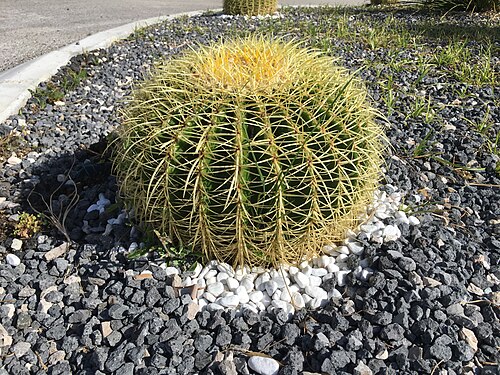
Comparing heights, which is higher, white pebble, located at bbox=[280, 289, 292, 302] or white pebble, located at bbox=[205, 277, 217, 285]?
white pebble, located at bbox=[205, 277, 217, 285]

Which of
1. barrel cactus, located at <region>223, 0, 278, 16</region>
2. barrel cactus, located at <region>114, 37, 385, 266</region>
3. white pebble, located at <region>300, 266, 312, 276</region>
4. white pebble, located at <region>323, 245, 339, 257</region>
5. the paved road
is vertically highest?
barrel cactus, located at <region>114, 37, 385, 266</region>

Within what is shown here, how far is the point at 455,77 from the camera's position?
457cm

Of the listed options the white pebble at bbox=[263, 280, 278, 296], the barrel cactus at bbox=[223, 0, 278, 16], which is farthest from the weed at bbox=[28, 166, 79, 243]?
the barrel cactus at bbox=[223, 0, 278, 16]

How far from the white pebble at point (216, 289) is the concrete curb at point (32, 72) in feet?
8.19

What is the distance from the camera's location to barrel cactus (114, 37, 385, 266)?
194cm

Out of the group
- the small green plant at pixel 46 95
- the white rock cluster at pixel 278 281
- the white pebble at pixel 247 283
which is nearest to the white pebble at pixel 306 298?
the white rock cluster at pixel 278 281

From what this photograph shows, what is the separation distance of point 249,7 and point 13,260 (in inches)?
252

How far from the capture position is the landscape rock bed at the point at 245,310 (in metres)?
1.84

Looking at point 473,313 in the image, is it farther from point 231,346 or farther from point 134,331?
point 134,331

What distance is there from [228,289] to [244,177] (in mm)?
515

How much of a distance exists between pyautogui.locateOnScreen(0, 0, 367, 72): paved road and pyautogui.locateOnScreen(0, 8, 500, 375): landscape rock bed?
12.9 ft

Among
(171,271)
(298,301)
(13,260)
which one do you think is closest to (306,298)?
(298,301)

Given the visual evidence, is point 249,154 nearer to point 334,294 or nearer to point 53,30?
point 334,294

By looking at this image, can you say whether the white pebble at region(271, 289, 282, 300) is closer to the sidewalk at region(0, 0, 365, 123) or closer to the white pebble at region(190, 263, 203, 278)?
the white pebble at region(190, 263, 203, 278)
